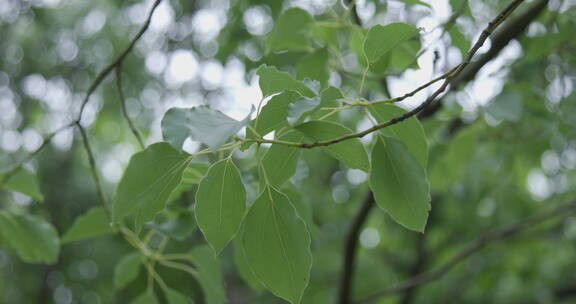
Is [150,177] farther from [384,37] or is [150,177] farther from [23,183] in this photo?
[23,183]

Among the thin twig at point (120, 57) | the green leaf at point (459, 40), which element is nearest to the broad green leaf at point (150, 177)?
the thin twig at point (120, 57)

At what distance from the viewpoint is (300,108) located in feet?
1.75

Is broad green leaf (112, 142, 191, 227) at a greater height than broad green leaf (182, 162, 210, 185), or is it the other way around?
broad green leaf (112, 142, 191, 227)

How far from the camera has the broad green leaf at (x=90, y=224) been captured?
99 centimetres

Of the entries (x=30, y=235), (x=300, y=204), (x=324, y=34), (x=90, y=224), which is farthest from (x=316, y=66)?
(x=30, y=235)

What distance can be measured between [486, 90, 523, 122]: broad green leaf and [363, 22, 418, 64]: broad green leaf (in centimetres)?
53

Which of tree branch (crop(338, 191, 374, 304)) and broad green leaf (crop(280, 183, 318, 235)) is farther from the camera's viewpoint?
tree branch (crop(338, 191, 374, 304))

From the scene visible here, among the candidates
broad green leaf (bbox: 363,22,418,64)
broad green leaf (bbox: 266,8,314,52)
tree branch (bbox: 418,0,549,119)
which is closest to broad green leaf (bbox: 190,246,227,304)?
broad green leaf (bbox: 266,8,314,52)

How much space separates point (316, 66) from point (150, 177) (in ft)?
1.46

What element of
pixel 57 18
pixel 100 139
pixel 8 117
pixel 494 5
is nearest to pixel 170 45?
pixel 57 18

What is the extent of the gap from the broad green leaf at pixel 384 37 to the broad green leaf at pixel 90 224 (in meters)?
0.63

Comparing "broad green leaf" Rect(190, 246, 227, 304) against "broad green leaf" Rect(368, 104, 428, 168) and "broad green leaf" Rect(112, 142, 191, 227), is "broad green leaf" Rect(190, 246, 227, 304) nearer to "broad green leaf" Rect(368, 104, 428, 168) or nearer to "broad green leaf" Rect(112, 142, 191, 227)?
"broad green leaf" Rect(112, 142, 191, 227)

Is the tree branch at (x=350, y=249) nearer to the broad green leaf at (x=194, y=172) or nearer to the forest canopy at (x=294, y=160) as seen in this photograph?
the forest canopy at (x=294, y=160)

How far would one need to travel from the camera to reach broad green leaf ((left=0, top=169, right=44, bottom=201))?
0.98 metres
